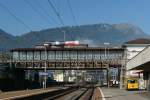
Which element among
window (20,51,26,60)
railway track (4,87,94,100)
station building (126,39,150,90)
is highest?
window (20,51,26,60)

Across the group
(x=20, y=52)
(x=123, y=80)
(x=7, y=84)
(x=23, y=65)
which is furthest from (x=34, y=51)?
(x=123, y=80)

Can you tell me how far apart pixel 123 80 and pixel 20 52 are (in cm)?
6062

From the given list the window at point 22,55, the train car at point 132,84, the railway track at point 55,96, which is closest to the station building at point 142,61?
the railway track at point 55,96

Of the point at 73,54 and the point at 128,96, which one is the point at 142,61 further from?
the point at 73,54

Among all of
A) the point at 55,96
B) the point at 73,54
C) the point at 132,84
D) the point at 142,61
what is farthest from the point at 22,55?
the point at 142,61

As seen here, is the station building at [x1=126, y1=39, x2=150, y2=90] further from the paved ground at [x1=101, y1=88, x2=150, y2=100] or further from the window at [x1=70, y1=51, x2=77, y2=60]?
the window at [x1=70, y1=51, x2=77, y2=60]

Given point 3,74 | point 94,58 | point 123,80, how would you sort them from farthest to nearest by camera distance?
point 94,58 → point 3,74 → point 123,80

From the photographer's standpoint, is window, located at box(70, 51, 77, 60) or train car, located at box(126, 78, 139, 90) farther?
window, located at box(70, 51, 77, 60)

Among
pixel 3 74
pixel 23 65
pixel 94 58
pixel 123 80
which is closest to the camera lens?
pixel 123 80

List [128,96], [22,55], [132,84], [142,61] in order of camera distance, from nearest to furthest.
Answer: [142,61] → [128,96] → [132,84] → [22,55]

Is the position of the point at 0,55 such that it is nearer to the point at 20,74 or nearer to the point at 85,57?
the point at 20,74

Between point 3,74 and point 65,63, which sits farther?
point 65,63

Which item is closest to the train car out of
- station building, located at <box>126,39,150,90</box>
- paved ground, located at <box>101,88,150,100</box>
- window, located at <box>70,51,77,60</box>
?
station building, located at <box>126,39,150,90</box>

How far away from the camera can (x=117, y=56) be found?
6634 inches
